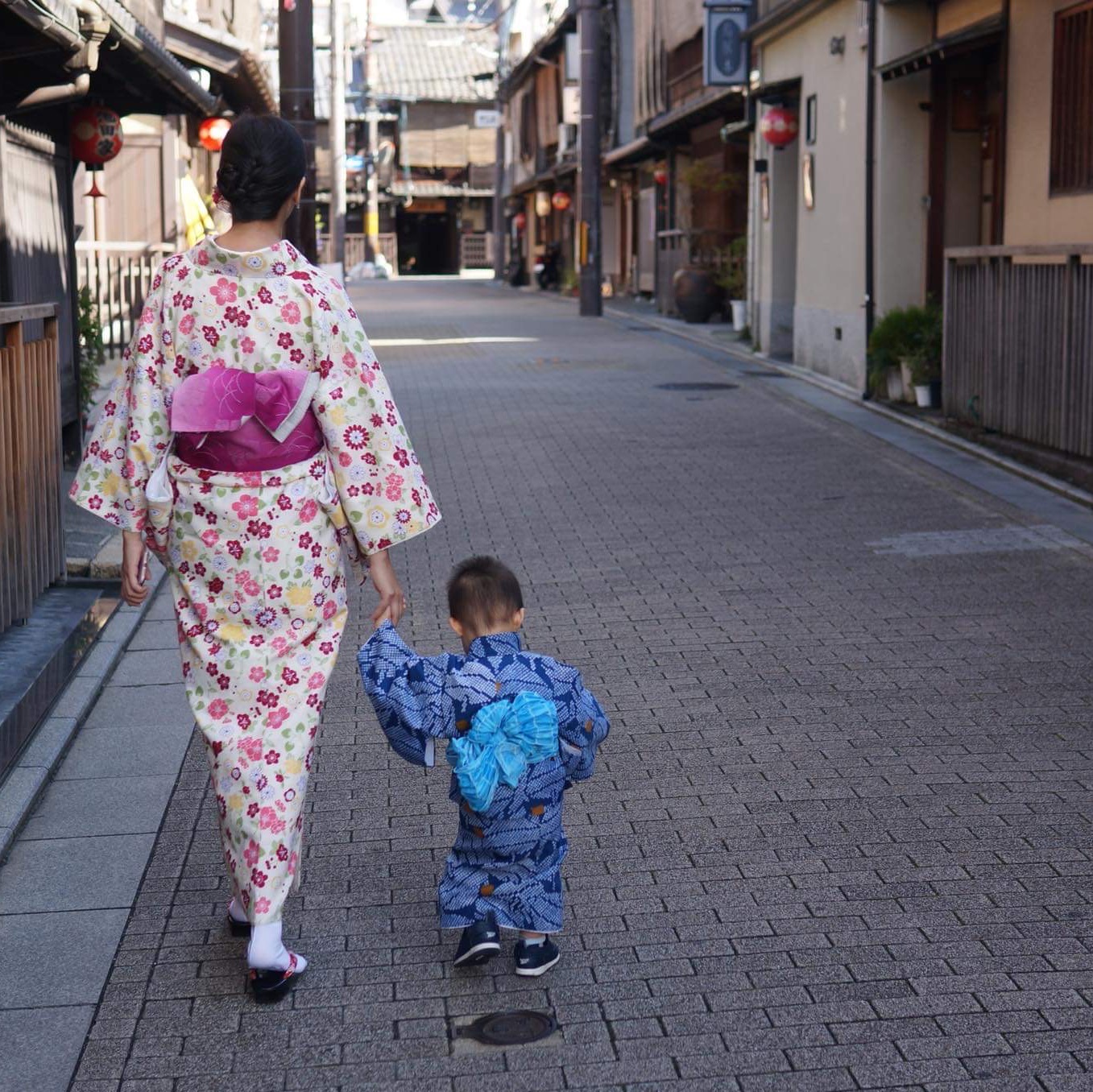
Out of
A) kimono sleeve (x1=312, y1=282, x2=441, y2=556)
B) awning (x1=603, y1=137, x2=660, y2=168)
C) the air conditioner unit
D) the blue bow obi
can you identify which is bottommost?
the blue bow obi

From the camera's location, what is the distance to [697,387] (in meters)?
17.9

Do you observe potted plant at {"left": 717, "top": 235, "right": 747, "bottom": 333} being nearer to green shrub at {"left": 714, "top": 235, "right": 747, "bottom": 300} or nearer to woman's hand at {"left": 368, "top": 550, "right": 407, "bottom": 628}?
green shrub at {"left": 714, "top": 235, "right": 747, "bottom": 300}

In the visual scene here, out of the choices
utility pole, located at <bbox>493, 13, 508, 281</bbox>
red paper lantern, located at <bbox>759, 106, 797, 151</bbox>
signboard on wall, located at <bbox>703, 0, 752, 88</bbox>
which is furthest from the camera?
utility pole, located at <bbox>493, 13, 508, 281</bbox>

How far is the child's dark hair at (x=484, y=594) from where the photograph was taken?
3748 mm

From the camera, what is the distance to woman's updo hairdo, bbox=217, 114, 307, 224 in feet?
12.0

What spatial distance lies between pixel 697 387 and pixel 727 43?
6.46 meters

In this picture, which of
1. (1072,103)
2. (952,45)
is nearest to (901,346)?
(952,45)

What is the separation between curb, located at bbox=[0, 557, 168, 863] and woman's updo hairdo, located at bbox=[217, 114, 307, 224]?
2.05 metres

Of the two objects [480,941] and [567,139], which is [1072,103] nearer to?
[480,941]

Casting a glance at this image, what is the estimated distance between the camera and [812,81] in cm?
1864

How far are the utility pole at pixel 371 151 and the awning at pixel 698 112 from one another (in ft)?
101

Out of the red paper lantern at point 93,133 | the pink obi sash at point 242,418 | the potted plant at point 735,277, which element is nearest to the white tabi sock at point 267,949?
the pink obi sash at point 242,418

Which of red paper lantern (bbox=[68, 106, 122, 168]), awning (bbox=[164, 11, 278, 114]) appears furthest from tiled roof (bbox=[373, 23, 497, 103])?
red paper lantern (bbox=[68, 106, 122, 168])

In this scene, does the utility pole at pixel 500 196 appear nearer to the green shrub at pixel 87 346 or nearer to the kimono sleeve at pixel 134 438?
the green shrub at pixel 87 346
